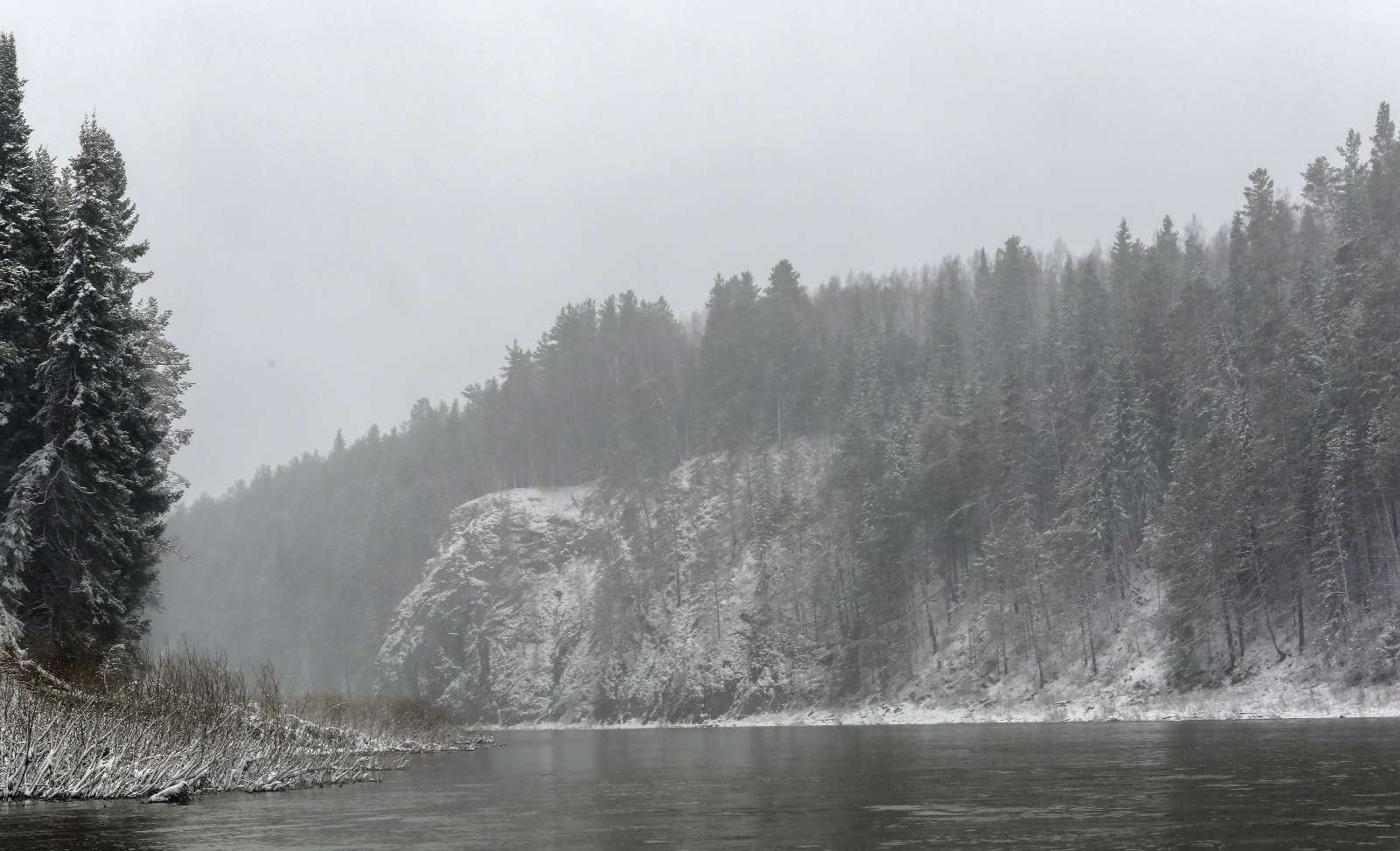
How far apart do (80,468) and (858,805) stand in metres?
26.4

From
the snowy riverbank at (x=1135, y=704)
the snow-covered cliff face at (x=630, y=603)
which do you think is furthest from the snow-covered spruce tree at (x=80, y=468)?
the snow-covered cliff face at (x=630, y=603)

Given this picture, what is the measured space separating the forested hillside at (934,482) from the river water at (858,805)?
78.3 ft

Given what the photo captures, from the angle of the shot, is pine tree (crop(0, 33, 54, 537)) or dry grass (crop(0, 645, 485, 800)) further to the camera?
pine tree (crop(0, 33, 54, 537))

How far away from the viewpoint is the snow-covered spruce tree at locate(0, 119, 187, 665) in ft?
111

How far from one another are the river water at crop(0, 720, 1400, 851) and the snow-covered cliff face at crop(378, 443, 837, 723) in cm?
5500

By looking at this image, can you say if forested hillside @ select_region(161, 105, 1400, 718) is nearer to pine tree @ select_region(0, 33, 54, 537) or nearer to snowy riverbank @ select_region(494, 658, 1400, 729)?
snowy riverbank @ select_region(494, 658, 1400, 729)

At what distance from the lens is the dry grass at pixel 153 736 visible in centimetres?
2570

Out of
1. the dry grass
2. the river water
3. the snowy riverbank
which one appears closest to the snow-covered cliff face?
the snowy riverbank

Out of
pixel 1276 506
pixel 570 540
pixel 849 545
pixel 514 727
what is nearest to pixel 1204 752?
pixel 1276 506

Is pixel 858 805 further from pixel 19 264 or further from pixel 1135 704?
pixel 1135 704

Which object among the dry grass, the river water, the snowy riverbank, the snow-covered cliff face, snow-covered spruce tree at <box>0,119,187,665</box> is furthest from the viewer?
the snow-covered cliff face

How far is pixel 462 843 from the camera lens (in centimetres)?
2217

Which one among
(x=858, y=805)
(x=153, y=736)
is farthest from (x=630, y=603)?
(x=858, y=805)

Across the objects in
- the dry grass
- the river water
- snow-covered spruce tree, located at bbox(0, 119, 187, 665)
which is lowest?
the river water
